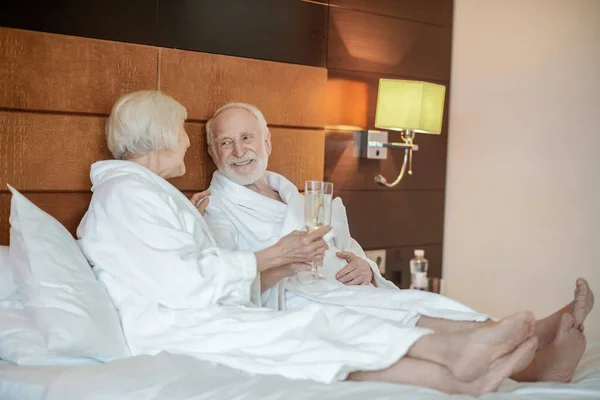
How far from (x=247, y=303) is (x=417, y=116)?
141cm

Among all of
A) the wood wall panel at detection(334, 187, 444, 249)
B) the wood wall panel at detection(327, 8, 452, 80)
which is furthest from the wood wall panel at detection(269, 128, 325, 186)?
the wood wall panel at detection(327, 8, 452, 80)

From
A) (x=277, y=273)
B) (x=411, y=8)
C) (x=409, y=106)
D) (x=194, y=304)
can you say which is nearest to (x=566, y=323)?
(x=277, y=273)

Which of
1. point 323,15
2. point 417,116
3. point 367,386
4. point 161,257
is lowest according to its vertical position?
point 367,386

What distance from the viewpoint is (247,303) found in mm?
2549

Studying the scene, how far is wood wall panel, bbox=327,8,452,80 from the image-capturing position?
3711mm

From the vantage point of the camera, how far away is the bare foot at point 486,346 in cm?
199

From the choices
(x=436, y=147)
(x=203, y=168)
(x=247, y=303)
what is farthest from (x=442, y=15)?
(x=247, y=303)

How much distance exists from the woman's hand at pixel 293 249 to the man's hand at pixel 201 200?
538 mm

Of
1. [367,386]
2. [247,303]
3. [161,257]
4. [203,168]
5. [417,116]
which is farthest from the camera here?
[417,116]

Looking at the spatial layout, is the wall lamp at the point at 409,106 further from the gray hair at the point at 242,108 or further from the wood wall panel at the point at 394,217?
the gray hair at the point at 242,108

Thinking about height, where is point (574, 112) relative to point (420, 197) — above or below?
above

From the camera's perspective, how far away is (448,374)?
2.06m

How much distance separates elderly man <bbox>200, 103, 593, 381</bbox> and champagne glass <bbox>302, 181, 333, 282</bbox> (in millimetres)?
254

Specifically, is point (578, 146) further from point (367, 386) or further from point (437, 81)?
point (367, 386)
